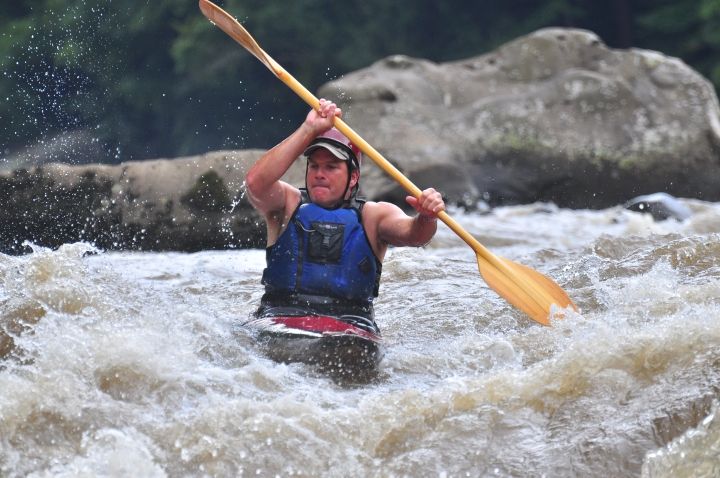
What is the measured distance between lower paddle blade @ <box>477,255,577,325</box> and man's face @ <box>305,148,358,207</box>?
789 millimetres

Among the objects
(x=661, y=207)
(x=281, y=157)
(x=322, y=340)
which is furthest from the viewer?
(x=661, y=207)

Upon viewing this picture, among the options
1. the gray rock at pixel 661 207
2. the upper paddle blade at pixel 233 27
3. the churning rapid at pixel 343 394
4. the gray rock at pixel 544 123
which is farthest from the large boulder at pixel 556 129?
the churning rapid at pixel 343 394

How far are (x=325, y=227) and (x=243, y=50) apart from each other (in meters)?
14.5

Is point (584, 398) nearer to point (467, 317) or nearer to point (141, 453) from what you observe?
point (141, 453)

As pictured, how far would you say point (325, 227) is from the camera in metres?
4.41

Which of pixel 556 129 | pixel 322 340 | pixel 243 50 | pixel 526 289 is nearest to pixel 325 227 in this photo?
pixel 322 340

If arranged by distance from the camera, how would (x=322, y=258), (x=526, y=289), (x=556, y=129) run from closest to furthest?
(x=322, y=258) → (x=526, y=289) → (x=556, y=129)

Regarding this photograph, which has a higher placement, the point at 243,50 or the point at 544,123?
the point at 243,50

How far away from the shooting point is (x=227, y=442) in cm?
333

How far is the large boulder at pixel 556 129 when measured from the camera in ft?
38.6

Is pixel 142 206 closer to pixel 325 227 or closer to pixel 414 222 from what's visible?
pixel 325 227

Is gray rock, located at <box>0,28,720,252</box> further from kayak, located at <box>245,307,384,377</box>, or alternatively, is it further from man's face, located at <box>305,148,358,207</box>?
kayak, located at <box>245,307,384,377</box>

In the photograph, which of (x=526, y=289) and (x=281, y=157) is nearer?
(x=281, y=157)

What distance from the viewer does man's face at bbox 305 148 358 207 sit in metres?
4.47
